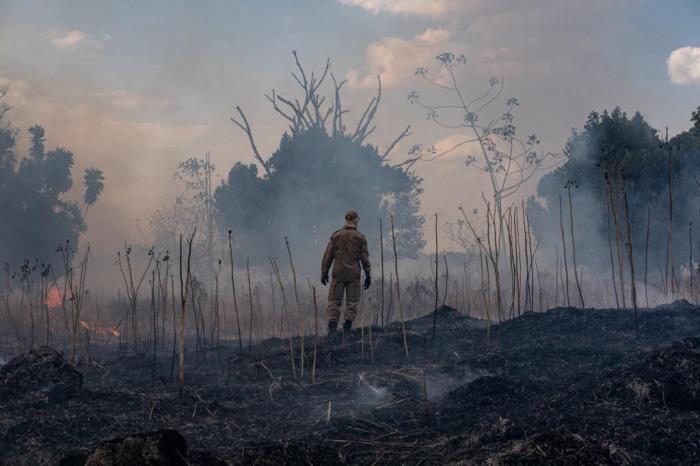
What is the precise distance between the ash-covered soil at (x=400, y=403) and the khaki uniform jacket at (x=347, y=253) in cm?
113

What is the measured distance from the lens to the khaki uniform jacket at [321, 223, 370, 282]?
9938 millimetres

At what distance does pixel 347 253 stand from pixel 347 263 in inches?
6.0

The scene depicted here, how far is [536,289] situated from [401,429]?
16.5 m

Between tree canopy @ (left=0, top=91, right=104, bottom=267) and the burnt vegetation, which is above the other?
tree canopy @ (left=0, top=91, right=104, bottom=267)

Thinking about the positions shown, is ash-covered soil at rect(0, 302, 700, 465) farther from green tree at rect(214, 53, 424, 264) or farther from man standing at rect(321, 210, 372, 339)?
green tree at rect(214, 53, 424, 264)

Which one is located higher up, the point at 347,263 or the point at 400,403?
the point at 347,263

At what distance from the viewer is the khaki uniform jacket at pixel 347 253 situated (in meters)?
9.94

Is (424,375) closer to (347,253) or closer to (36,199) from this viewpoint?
(347,253)

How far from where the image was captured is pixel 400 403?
236 inches

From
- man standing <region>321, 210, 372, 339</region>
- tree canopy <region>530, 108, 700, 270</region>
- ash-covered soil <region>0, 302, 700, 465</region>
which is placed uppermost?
tree canopy <region>530, 108, 700, 270</region>

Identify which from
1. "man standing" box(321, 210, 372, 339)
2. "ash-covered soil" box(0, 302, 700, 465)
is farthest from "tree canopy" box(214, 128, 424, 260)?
"ash-covered soil" box(0, 302, 700, 465)

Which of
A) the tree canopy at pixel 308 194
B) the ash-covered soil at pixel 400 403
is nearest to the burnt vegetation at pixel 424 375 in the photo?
the ash-covered soil at pixel 400 403

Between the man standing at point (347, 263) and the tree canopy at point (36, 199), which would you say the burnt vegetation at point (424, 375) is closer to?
the man standing at point (347, 263)

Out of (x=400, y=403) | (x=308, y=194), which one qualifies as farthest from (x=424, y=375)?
(x=308, y=194)
